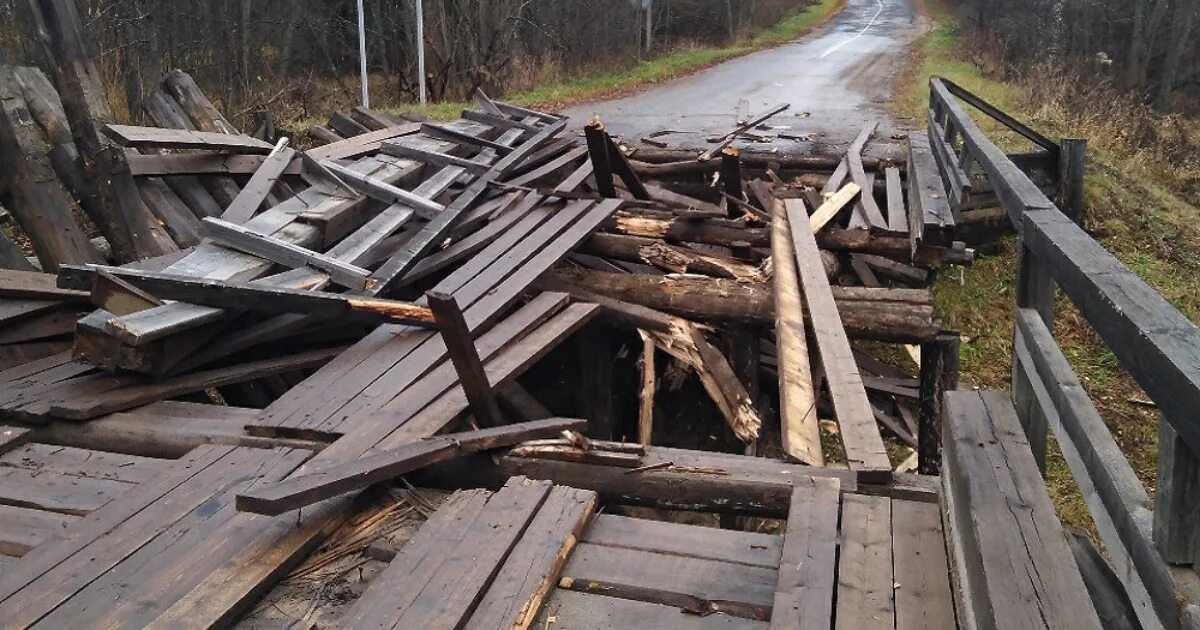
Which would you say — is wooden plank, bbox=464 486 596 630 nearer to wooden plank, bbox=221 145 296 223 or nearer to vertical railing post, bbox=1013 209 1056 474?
vertical railing post, bbox=1013 209 1056 474

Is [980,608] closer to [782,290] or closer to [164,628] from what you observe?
[164,628]

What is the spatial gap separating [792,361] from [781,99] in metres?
11.7

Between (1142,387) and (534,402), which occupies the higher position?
(1142,387)

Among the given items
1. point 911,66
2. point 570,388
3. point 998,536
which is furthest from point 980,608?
point 911,66

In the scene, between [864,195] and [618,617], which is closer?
[618,617]

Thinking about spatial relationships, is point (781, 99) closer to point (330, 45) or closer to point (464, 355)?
point (464, 355)

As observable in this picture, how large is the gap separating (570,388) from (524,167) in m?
2.74

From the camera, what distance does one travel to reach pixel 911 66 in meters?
22.7

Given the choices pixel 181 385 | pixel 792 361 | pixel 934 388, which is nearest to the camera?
pixel 181 385

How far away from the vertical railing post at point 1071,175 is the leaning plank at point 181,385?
25.0 ft

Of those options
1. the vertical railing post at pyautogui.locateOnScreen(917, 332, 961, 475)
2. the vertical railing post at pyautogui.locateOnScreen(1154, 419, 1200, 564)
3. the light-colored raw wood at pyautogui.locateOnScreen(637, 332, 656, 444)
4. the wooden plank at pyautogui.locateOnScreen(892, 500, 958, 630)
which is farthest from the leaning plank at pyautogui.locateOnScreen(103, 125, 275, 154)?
the vertical railing post at pyautogui.locateOnScreen(1154, 419, 1200, 564)

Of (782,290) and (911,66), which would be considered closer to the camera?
(782,290)

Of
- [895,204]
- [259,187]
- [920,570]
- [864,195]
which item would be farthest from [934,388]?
[259,187]

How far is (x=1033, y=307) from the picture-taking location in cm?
321
